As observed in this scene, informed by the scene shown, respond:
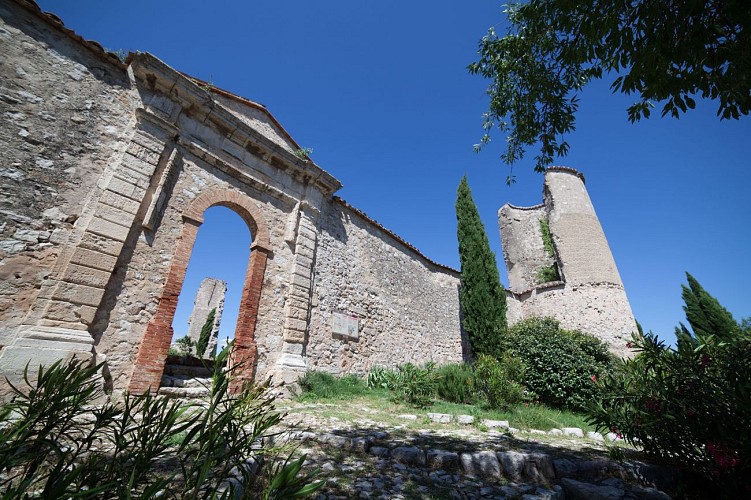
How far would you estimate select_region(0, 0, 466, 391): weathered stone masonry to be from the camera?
4.62m

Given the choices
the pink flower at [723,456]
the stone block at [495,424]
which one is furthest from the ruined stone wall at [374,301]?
the pink flower at [723,456]

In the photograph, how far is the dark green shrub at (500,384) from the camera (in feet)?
21.6

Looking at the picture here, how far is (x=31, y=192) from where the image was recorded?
4727 millimetres

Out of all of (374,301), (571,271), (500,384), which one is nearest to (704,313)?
(571,271)

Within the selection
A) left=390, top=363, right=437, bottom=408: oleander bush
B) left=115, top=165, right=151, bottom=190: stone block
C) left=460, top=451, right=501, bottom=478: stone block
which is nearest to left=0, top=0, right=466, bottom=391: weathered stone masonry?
left=115, top=165, right=151, bottom=190: stone block

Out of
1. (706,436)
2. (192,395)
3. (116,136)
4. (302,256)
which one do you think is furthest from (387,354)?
(116,136)

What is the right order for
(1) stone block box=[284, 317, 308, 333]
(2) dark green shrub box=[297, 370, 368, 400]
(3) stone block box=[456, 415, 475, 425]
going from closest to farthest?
(3) stone block box=[456, 415, 475, 425]
(2) dark green shrub box=[297, 370, 368, 400]
(1) stone block box=[284, 317, 308, 333]

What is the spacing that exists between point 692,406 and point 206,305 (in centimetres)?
1809

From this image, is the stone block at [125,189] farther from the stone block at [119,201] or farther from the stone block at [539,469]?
the stone block at [539,469]

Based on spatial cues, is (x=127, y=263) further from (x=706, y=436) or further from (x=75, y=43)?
(x=706, y=436)

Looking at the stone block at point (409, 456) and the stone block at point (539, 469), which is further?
the stone block at point (409, 456)

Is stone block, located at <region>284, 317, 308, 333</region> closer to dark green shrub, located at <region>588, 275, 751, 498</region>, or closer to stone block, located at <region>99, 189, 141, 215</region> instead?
stone block, located at <region>99, 189, 141, 215</region>

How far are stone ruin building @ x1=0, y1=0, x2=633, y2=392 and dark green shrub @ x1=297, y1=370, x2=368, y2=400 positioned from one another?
0.31 m

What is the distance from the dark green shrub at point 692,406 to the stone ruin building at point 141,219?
463cm
